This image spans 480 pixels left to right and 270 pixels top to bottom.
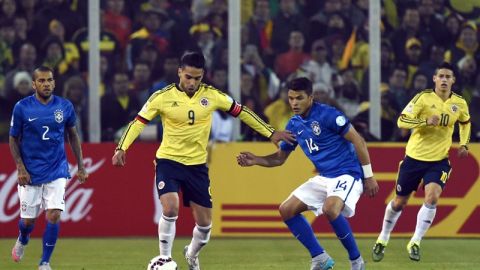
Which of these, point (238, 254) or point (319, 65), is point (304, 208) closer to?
point (238, 254)

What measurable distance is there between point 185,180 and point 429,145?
13.3ft

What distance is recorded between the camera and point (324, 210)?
38.4ft

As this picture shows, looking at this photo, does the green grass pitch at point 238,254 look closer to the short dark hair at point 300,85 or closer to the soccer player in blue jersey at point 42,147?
the soccer player in blue jersey at point 42,147

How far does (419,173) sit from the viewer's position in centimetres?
1480

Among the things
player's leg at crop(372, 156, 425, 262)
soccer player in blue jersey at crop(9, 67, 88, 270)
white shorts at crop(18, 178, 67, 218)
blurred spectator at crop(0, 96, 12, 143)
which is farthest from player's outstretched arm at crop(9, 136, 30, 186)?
blurred spectator at crop(0, 96, 12, 143)

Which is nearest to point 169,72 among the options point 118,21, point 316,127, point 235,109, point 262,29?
point 118,21

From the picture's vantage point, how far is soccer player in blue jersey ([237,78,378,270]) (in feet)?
38.1

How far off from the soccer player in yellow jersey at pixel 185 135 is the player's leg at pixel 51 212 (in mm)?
1353

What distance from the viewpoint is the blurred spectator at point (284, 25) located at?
60.2 ft

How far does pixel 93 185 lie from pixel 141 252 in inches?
113

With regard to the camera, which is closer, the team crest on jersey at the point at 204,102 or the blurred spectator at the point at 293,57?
the team crest on jersey at the point at 204,102

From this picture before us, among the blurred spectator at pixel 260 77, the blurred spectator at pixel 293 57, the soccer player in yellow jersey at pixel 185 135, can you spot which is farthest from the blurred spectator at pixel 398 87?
the soccer player in yellow jersey at pixel 185 135

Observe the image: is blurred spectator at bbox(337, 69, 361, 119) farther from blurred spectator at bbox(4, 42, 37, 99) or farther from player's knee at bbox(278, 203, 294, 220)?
player's knee at bbox(278, 203, 294, 220)

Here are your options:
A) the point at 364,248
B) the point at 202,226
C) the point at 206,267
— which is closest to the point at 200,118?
the point at 202,226
